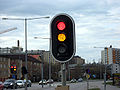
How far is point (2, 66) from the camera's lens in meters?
93.9

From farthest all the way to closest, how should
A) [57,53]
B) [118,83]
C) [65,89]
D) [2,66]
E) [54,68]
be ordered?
[54,68] → [2,66] → [118,83] → [57,53] → [65,89]

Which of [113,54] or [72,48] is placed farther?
[113,54]

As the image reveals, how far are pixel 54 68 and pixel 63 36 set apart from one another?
10166 centimetres

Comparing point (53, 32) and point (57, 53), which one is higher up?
point (53, 32)

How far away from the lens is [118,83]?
188 feet

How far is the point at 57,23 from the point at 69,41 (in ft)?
1.68

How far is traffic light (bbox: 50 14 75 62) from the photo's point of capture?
22.5 feet

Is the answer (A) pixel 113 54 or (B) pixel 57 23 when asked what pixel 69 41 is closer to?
(B) pixel 57 23

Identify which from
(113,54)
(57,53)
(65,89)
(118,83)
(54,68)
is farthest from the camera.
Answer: (113,54)

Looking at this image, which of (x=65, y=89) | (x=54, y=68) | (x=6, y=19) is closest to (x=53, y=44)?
(x=65, y=89)

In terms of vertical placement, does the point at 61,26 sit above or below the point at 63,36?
above

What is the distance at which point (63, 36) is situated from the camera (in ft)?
22.7

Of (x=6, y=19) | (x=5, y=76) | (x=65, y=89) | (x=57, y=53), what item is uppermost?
(x=6, y=19)

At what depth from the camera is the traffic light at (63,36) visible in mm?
6867
